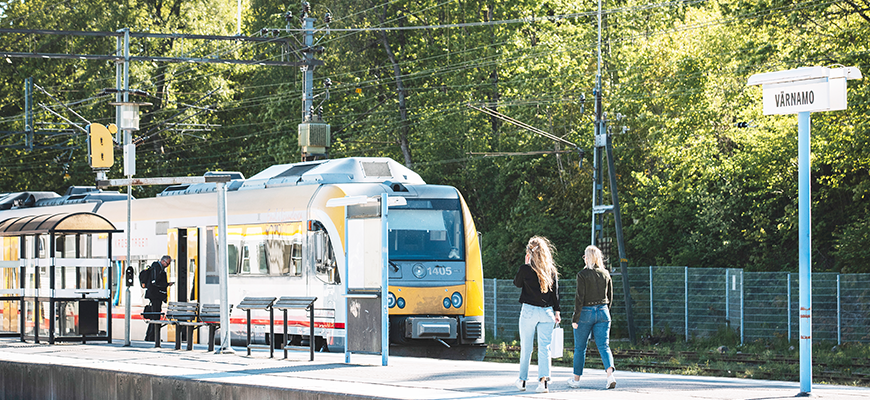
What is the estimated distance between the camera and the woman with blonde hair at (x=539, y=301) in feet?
37.2

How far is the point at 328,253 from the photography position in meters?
19.2

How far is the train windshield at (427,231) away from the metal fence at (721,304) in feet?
41.2

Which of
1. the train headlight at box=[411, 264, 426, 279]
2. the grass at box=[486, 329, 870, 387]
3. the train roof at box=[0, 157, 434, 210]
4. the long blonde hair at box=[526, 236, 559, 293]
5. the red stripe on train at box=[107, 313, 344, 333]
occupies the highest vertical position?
the train roof at box=[0, 157, 434, 210]

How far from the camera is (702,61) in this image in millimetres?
40938

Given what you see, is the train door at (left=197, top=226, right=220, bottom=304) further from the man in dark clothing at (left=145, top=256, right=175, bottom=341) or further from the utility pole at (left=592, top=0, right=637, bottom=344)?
the utility pole at (left=592, top=0, right=637, bottom=344)

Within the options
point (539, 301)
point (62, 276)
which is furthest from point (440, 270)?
point (539, 301)

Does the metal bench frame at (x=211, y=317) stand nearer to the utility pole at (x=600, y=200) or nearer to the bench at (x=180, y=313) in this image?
the bench at (x=180, y=313)

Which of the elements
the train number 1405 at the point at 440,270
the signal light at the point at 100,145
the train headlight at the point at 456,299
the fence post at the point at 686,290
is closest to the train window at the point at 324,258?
the train number 1405 at the point at 440,270

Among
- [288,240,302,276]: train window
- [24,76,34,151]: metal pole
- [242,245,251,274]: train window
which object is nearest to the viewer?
[288,240,302,276]: train window

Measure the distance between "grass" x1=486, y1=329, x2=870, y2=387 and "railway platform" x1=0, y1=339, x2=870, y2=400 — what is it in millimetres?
7208

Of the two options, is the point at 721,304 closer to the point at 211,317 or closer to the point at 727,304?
the point at 727,304

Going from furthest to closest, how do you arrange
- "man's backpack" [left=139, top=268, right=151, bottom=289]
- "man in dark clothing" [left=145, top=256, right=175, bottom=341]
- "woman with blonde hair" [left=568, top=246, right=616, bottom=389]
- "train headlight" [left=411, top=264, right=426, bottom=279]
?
"man's backpack" [left=139, top=268, right=151, bottom=289] → "man in dark clothing" [left=145, top=256, right=175, bottom=341] → "train headlight" [left=411, top=264, right=426, bottom=279] → "woman with blonde hair" [left=568, top=246, right=616, bottom=389]

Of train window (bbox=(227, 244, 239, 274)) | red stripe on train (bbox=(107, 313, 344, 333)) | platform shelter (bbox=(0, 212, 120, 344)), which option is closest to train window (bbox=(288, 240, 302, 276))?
red stripe on train (bbox=(107, 313, 344, 333))

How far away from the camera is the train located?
62.6 ft
